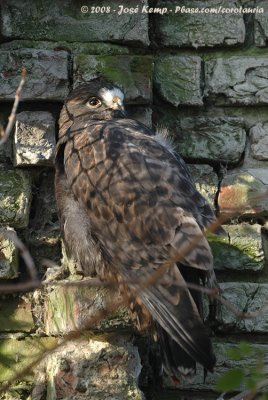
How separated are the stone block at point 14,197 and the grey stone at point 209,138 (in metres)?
0.57

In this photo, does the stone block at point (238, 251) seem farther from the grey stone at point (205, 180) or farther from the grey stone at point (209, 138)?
the grey stone at point (209, 138)

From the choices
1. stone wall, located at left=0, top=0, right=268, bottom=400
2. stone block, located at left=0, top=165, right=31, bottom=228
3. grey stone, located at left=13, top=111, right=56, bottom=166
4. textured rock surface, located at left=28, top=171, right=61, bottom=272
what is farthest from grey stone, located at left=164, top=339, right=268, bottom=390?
grey stone, located at left=13, top=111, right=56, bottom=166

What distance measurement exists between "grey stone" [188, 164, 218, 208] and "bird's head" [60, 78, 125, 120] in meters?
0.34

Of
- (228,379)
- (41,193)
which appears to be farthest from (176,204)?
(228,379)

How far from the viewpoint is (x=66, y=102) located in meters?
3.06

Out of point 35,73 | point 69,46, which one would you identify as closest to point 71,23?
point 69,46

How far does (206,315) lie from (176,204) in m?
0.42

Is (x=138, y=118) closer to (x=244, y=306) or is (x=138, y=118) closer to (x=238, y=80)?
(x=238, y=80)

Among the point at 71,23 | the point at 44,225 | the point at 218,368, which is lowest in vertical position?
the point at 218,368

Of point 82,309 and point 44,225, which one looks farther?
point 44,225

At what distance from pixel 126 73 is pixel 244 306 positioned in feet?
3.00

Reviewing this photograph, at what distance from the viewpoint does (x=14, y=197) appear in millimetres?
2957

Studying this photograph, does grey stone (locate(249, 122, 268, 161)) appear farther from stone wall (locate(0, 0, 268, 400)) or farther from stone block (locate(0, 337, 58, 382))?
stone block (locate(0, 337, 58, 382))

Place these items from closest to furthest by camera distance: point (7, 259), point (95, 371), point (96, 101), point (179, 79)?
1. point (95, 371)
2. point (7, 259)
3. point (179, 79)
4. point (96, 101)
